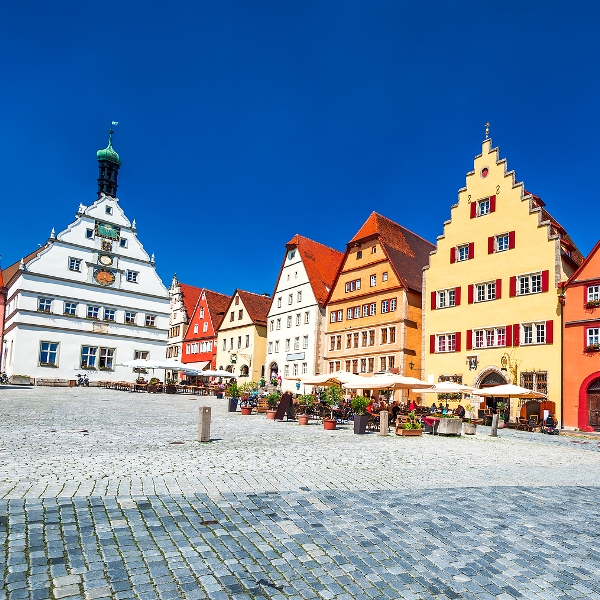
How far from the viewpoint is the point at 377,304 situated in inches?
1679

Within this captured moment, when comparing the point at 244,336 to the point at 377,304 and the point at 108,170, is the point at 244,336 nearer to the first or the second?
the point at 377,304

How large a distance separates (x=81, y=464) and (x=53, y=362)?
4051 cm

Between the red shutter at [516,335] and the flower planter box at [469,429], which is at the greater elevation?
the red shutter at [516,335]

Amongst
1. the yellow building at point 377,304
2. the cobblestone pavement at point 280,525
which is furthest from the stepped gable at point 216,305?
the cobblestone pavement at point 280,525

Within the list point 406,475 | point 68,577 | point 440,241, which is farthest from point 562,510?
point 440,241

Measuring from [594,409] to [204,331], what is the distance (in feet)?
144

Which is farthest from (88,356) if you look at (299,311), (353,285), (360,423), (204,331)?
(360,423)

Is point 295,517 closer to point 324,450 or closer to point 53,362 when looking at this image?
point 324,450

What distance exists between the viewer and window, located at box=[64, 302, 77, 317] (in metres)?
47.4

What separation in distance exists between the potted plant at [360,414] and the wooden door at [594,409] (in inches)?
601

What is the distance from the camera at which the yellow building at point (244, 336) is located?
54906 mm

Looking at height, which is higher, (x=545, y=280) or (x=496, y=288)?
(x=545, y=280)

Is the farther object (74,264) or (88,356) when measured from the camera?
(88,356)

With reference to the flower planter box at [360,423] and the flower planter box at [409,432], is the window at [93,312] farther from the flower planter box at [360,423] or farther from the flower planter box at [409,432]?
the flower planter box at [409,432]
